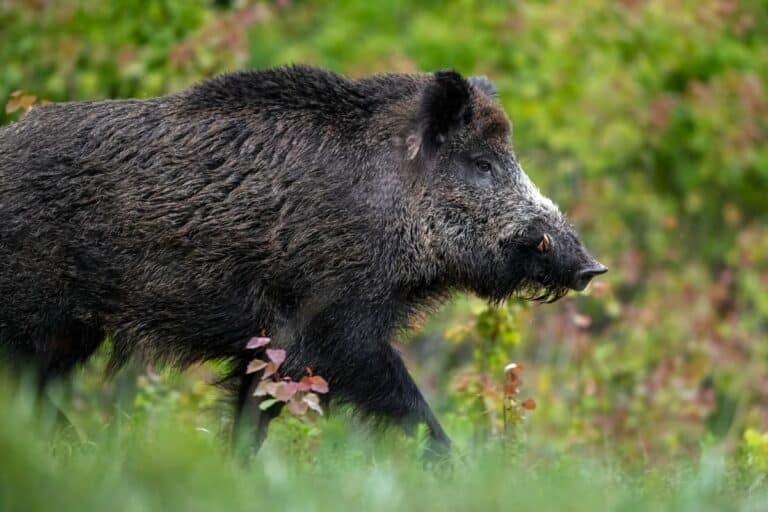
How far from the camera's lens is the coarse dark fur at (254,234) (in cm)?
522

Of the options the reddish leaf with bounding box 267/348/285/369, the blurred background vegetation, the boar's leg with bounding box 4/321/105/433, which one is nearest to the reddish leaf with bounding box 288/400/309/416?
the reddish leaf with bounding box 267/348/285/369

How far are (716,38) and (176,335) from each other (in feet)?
24.6

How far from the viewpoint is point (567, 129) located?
1086 centimetres

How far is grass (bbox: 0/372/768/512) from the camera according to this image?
309cm

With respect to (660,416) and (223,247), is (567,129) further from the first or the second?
(223,247)

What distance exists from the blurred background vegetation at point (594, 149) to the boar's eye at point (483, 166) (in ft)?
3.62

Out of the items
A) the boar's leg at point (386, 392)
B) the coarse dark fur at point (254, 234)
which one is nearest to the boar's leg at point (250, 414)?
the coarse dark fur at point (254, 234)

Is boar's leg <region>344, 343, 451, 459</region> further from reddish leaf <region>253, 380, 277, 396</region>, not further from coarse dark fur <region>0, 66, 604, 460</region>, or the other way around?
reddish leaf <region>253, 380, 277, 396</region>

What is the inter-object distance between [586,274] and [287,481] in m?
2.16

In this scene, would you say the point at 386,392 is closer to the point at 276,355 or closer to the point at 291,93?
the point at 276,355

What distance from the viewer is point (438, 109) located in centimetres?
548

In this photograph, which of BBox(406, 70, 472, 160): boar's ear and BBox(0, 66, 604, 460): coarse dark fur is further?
BBox(406, 70, 472, 160): boar's ear

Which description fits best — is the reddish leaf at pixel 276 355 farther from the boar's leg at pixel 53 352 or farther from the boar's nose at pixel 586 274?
the boar's nose at pixel 586 274

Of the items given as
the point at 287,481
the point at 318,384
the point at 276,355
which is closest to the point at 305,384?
the point at 318,384
